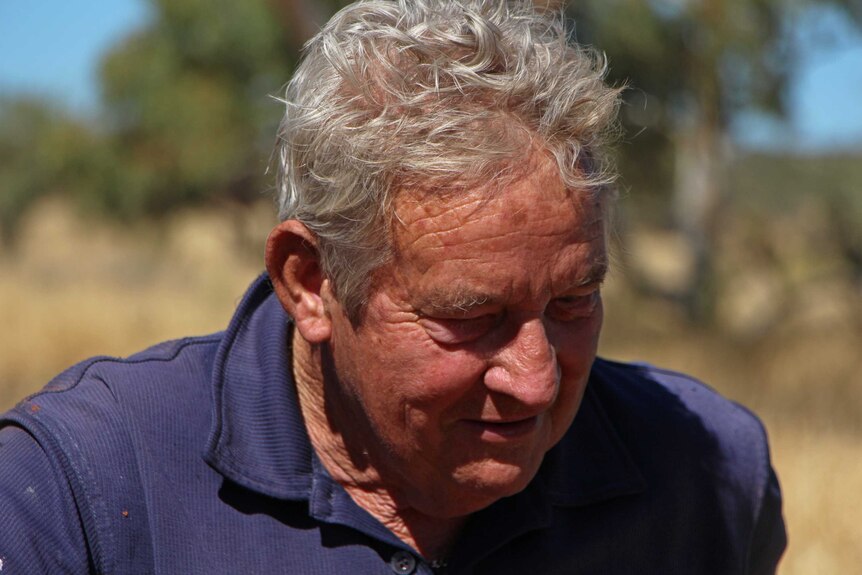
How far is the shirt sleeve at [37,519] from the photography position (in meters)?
1.75

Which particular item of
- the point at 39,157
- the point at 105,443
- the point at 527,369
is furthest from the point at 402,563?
the point at 39,157

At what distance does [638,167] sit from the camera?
42.5 ft

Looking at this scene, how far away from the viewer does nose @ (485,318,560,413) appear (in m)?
1.80

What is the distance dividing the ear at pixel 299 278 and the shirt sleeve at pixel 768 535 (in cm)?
109

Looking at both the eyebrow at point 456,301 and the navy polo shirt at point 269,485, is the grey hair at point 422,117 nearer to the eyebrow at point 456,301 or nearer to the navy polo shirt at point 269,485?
the eyebrow at point 456,301

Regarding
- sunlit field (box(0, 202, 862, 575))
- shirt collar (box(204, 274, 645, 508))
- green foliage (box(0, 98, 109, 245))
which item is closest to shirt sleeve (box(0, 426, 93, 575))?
shirt collar (box(204, 274, 645, 508))

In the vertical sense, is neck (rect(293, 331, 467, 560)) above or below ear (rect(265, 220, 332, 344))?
below

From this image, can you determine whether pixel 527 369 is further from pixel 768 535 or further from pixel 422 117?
pixel 768 535

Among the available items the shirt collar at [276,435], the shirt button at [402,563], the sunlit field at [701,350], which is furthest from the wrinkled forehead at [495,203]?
the sunlit field at [701,350]

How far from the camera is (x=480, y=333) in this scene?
72.3 inches

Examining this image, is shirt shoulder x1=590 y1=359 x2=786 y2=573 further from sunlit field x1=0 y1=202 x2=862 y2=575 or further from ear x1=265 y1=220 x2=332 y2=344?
sunlit field x1=0 y1=202 x2=862 y2=575

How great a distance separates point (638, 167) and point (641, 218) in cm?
618

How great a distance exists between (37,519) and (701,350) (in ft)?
26.5

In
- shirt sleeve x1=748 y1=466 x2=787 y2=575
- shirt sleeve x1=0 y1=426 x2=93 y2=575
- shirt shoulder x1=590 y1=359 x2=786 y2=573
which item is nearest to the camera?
shirt sleeve x1=0 y1=426 x2=93 y2=575
